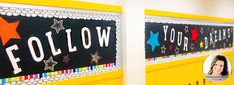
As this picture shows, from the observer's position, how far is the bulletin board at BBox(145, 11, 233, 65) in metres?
2.41

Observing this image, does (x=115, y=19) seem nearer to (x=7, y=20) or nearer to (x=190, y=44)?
(x=7, y=20)

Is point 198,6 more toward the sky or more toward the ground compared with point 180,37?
more toward the sky

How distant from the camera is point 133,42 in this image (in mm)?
2156

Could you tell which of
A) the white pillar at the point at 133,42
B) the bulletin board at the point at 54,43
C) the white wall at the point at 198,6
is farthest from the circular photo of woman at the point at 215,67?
the bulletin board at the point at 54,43

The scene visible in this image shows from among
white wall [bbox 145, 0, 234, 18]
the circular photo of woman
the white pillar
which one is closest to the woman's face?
the circular photo of woman

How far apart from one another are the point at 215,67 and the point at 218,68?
0.14 ft

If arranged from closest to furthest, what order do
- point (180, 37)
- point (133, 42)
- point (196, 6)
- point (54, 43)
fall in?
point (54, 43)
point (133, 42)
point (180, 37)
point (196, 6)

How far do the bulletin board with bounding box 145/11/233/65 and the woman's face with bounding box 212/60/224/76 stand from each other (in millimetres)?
194

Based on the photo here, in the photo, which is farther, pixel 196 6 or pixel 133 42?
pixel 196 6

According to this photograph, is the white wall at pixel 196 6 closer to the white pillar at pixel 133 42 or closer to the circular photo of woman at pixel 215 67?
the white pillar at pixel 133 42

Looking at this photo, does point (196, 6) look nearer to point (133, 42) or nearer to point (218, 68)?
point (218, 68)

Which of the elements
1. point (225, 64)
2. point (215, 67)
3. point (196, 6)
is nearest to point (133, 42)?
point (196, 6)

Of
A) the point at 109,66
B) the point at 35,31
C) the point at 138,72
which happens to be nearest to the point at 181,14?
the point at 138,72

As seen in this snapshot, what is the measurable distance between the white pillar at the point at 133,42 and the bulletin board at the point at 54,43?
2.6 inches
